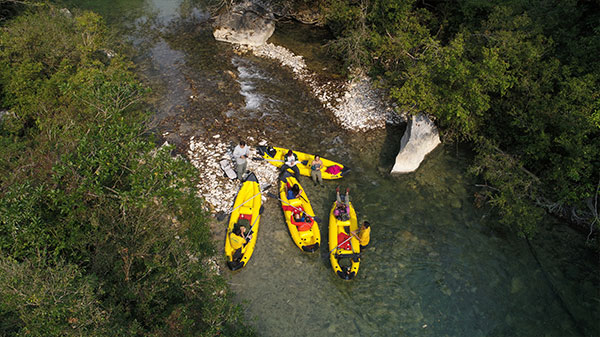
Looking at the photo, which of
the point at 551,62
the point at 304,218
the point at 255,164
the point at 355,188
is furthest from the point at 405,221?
the point at 551,62

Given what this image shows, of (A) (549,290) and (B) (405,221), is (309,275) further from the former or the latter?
(A) (549,290)

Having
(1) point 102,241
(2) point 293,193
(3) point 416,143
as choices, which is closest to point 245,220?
(2) point 293,193

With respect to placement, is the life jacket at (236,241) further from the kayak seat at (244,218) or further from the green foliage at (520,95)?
the green foliage at (520,95)

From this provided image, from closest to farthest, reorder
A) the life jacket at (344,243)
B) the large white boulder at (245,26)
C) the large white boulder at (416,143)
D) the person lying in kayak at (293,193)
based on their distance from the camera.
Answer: the life jacket at (344,243)
the person lying in kayak at (293,193)
the large white boulder at (416,143)
the large white boulder at (245,26)

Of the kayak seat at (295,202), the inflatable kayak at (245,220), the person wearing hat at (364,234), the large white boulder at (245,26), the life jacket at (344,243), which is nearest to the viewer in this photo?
the inflatable kayak at (245,220)

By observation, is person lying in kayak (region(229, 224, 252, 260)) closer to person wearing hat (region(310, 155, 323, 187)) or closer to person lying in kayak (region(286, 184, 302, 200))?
person lying in kayak (region(286, 184, 302, 200))

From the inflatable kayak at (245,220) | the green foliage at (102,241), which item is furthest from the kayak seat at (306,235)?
the green foliage at (102,241)
